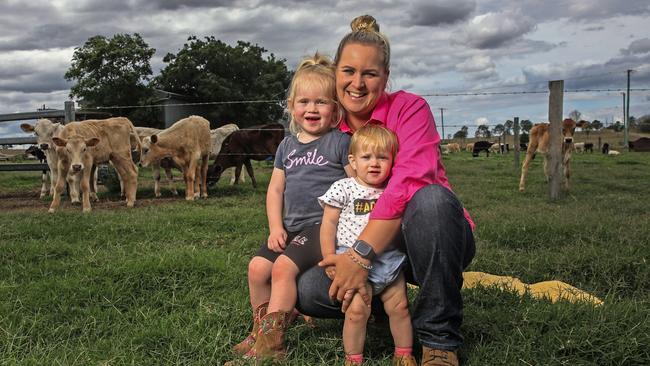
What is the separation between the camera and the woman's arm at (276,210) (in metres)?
2.53

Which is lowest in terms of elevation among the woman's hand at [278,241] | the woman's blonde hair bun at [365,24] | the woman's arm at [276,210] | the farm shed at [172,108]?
the woman's hand at [278,241]

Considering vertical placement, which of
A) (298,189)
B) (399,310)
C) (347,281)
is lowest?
(399,310)

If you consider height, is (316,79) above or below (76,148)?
above

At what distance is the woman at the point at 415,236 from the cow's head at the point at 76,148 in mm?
6553

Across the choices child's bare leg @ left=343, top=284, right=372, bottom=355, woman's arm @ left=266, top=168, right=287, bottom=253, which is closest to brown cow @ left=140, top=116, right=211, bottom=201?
woman's arm @ left=266, top=168, right=287, bottom=253

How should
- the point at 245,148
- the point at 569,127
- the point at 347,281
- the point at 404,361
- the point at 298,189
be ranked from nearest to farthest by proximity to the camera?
the point at 347,281 → the point at 404,361 → the point at 298,189 → the point at 569,127 → the point at 245,148

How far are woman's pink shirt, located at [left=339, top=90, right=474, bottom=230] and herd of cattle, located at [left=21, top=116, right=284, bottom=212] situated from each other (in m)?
6.47

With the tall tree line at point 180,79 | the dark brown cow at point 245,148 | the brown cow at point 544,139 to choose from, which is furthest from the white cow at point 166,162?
the tall tree line at point 180,79

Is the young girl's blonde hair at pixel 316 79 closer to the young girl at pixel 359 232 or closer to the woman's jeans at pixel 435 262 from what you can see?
the young girl at pixel 359 232

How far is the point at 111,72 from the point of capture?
122ft

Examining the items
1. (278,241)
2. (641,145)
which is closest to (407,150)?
(278,241)

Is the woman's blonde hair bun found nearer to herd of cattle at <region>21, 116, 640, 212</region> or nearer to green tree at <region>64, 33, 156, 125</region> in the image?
herd of cattle at <region>21, 116, 640, 212</region>

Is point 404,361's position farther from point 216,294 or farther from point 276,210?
point 216,294

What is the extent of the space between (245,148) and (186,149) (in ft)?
7.48
